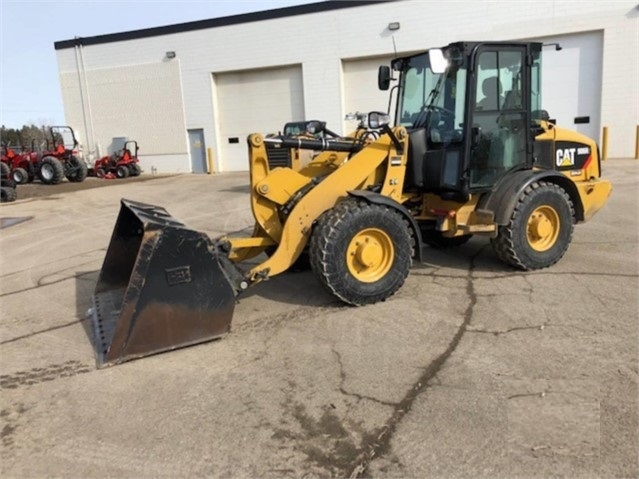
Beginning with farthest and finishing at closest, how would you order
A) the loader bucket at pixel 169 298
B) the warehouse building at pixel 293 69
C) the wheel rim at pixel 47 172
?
the wheel rim at pixel 47 172 → the warehouse building at pixel 293 69 → the loader bucket at pixel 169 298

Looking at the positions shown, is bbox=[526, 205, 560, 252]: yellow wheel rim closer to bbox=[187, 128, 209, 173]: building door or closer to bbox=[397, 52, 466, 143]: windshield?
bbox=[397, 52, 466, 143]: windshield

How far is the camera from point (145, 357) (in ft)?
13.4

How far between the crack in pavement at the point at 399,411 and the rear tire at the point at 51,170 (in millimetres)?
19706

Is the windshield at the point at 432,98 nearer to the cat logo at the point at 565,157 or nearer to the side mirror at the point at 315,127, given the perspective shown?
the side mirror at the point at 315,127

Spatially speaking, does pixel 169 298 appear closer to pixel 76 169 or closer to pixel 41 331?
pixel 41 331

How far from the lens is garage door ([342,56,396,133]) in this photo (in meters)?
21.5

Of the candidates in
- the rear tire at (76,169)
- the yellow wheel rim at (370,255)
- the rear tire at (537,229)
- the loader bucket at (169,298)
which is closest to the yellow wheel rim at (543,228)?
the rear tire at (537,229)

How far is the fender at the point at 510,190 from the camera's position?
18.4 feet

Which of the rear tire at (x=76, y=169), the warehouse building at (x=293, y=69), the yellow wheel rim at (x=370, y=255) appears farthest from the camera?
the rear tire at (x=76, y=169)

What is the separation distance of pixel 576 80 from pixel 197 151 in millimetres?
16113

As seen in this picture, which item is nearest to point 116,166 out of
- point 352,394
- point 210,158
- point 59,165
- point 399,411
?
point 59,165

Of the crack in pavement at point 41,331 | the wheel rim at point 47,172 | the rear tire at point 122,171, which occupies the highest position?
the wheel rim at point 47,172

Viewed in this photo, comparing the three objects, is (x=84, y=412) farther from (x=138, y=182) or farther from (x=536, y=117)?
(x=138, y=182)

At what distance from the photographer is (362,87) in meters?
21.7
